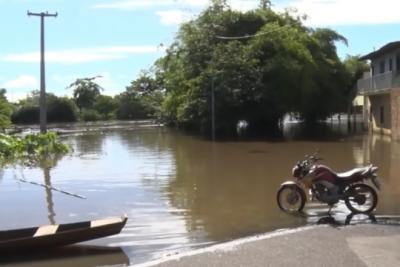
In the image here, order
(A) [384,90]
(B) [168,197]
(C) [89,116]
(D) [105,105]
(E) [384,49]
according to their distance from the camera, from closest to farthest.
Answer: (B) [168,197] → (A) [384,90] → (E) [384,49] → (C) [89,116] → (D) [105,105]

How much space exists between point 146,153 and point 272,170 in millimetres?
10791

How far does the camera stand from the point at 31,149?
32.0m

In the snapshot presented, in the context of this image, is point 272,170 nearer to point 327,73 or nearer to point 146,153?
point 146,153

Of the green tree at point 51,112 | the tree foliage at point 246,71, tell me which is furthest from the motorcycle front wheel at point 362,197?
the green tree at point 51,112

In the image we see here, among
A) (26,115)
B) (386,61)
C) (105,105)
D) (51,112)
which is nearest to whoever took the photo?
(386,61)

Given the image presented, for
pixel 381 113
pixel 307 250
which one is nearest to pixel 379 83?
pixel 381 113

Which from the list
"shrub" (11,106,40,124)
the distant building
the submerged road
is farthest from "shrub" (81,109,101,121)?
Result: the submerged road

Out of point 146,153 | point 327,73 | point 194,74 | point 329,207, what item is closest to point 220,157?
point 146,153

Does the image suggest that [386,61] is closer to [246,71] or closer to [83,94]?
[246,71]

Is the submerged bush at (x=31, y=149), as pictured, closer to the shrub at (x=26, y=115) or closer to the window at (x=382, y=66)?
the window at (x=382, y=66)

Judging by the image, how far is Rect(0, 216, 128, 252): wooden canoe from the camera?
9.84 meters

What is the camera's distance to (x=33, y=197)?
17.2m

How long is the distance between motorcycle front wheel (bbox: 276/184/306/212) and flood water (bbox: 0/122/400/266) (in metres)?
0.22

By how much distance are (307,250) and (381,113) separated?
3552 cm
